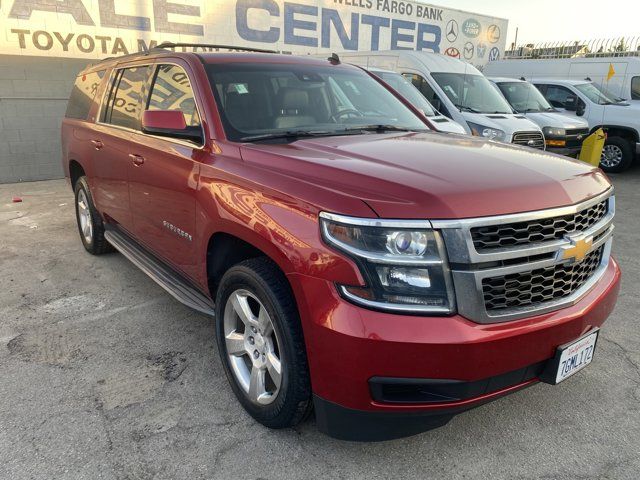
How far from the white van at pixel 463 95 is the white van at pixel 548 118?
116cm

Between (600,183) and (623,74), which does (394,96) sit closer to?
(600,183)

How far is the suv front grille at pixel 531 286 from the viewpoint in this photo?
6.47 feet

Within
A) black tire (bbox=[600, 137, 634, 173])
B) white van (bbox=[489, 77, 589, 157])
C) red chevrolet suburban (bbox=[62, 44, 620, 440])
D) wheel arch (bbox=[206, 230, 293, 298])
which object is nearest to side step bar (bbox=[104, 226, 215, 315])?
red chevrolet suburban (bbox=[62, 44, 620, 440])

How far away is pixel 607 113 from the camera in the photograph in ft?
36.0

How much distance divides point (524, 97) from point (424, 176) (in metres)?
10.1

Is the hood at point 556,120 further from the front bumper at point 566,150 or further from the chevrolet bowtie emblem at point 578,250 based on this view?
the chevrolet bowtie emblem at point 578,250

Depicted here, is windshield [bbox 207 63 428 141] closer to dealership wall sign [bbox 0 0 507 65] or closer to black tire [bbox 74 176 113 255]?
black tire [bbox 74 176 113 255]

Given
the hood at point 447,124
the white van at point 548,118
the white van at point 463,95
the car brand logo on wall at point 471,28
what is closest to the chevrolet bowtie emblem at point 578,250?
the hood at point 447,124

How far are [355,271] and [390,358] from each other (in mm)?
343

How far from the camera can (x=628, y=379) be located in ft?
9.75

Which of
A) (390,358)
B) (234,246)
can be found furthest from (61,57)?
A: (390,358)

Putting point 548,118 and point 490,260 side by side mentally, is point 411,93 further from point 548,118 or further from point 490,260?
point 490,260

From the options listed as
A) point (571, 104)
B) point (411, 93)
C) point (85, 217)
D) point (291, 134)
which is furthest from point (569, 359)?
point (571, 104)

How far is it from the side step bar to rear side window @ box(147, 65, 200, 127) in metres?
1.04
